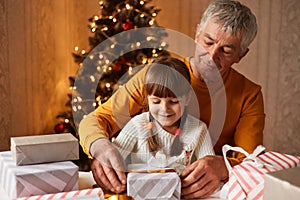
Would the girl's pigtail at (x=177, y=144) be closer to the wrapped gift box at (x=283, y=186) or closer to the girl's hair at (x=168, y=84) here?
the girl's hair at (x=168, y=84)

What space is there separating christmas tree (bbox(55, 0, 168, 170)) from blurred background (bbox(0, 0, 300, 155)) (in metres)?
0.56

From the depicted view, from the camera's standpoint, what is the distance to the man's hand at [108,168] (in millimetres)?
1220

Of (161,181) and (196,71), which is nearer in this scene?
(161,181)

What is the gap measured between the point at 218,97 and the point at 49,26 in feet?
6.65

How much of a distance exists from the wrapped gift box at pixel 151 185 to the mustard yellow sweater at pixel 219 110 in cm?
30

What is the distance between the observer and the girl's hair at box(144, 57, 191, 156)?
4.04 ft

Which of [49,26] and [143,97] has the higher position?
[49,26]

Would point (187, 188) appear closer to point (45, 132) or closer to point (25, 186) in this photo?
point (25, 186)

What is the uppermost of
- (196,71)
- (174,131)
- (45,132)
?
(196,71)

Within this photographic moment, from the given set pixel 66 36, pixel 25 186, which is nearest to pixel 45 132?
pixel 66 36

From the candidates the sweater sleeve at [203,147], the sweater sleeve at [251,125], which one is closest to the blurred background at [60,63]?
the sweater sleeve at [251,125]

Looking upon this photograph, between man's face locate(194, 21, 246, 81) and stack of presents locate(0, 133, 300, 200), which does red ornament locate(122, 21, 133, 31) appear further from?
stack of presents locate(0, 133, 300, 200)

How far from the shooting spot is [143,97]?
1.48m

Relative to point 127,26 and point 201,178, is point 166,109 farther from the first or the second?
point 127,26
